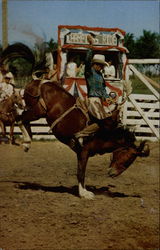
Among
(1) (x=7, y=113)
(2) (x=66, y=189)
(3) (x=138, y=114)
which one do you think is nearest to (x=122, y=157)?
(2) (x=66, y=189)

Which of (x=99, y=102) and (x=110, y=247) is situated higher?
(x=99, y=102)

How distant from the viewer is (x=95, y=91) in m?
5.88

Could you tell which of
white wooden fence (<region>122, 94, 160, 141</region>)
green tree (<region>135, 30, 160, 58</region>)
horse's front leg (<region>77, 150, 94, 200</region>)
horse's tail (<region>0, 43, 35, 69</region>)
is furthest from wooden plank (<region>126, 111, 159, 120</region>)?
green tree (<region>135, 30, 160, 58</region>)

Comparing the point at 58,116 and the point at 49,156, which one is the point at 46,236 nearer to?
the point at 58,116

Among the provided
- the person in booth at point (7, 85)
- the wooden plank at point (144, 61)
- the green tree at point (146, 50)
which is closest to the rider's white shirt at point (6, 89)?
the person in booth at point (7, 85)

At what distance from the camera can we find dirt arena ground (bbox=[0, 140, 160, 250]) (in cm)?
430

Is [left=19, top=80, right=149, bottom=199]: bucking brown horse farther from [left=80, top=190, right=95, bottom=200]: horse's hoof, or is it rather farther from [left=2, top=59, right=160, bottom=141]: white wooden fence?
Answer: [left=2, top=59, right=160, bottom=141]: white wooden fence

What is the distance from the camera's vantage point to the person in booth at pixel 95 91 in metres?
5.74

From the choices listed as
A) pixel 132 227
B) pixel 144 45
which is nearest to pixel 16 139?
pixel 132 227

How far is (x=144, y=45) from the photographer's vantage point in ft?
92.8

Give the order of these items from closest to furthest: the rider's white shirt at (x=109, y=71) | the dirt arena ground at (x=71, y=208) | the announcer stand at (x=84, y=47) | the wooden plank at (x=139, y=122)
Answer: the dirt arena ground at (x=71, y=208)
the announcer stand at (x=84, y=47)
the rider's white shirt at (x=109, y=71)
the wooden plank at (x=139, y=122)

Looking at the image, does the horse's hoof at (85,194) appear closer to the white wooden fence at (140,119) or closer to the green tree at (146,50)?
the white wooden fence at (140,119)

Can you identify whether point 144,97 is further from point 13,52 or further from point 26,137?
point 13,52

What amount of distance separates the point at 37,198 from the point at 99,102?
172 centimetres
